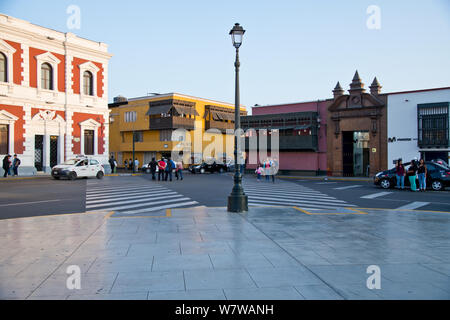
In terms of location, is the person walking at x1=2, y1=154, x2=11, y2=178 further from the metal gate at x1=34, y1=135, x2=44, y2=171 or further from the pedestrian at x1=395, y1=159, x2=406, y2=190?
the pedestrian at x1=395, y1=159, x2=406, y2=190

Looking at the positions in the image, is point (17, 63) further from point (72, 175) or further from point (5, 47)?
point (72, 175)

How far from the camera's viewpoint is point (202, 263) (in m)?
6.13

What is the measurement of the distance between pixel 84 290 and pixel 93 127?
34515 millimetres

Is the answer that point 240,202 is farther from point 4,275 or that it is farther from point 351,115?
point 351,115

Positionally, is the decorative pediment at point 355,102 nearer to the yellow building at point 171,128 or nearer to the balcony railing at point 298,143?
the balcony railing at point 298,143

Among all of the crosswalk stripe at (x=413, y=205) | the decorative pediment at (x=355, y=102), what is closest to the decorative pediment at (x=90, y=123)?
the decorative pediment at (x=355, y=102)

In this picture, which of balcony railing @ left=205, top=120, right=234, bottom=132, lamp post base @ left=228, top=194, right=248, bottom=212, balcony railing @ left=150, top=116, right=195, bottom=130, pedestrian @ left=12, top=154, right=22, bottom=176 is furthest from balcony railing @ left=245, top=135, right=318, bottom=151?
lamp post base @ left=228, top=194, right=248, bottom=212

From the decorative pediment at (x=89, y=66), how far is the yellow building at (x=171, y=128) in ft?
51.6

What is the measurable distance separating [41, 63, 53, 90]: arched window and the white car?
9090 mm

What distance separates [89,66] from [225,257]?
112ft

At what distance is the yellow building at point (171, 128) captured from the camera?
53438 mm

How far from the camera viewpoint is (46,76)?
33188mm
